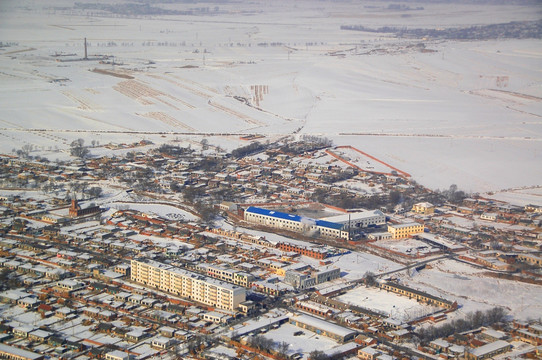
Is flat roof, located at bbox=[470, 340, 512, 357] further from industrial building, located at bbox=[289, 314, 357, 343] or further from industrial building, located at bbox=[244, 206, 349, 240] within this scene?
industrial building, located at bbox=[244, 206, 349, 240]

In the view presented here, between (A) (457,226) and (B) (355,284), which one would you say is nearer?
(B) (355,284)

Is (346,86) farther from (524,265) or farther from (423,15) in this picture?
(423,15)

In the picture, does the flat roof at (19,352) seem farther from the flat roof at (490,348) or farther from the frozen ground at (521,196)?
the frozen ground at (521,196)

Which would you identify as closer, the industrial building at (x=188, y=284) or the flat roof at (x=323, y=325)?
the flat roof at (x=323, y=325)

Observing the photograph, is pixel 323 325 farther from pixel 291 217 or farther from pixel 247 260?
pixel 291 217

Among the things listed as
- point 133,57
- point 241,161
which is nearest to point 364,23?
point 133,57

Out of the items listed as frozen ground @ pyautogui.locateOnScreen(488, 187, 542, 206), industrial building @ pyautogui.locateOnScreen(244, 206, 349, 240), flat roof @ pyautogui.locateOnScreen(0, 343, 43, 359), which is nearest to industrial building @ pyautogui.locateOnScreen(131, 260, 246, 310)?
flat roof @ pyautogui.locateOnScreen(0, 343, 43, 359)

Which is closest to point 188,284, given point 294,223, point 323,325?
point 323,325

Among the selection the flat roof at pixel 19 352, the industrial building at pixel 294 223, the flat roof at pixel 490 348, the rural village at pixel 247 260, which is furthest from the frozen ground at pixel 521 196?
the flat roof at pixel 19 352
